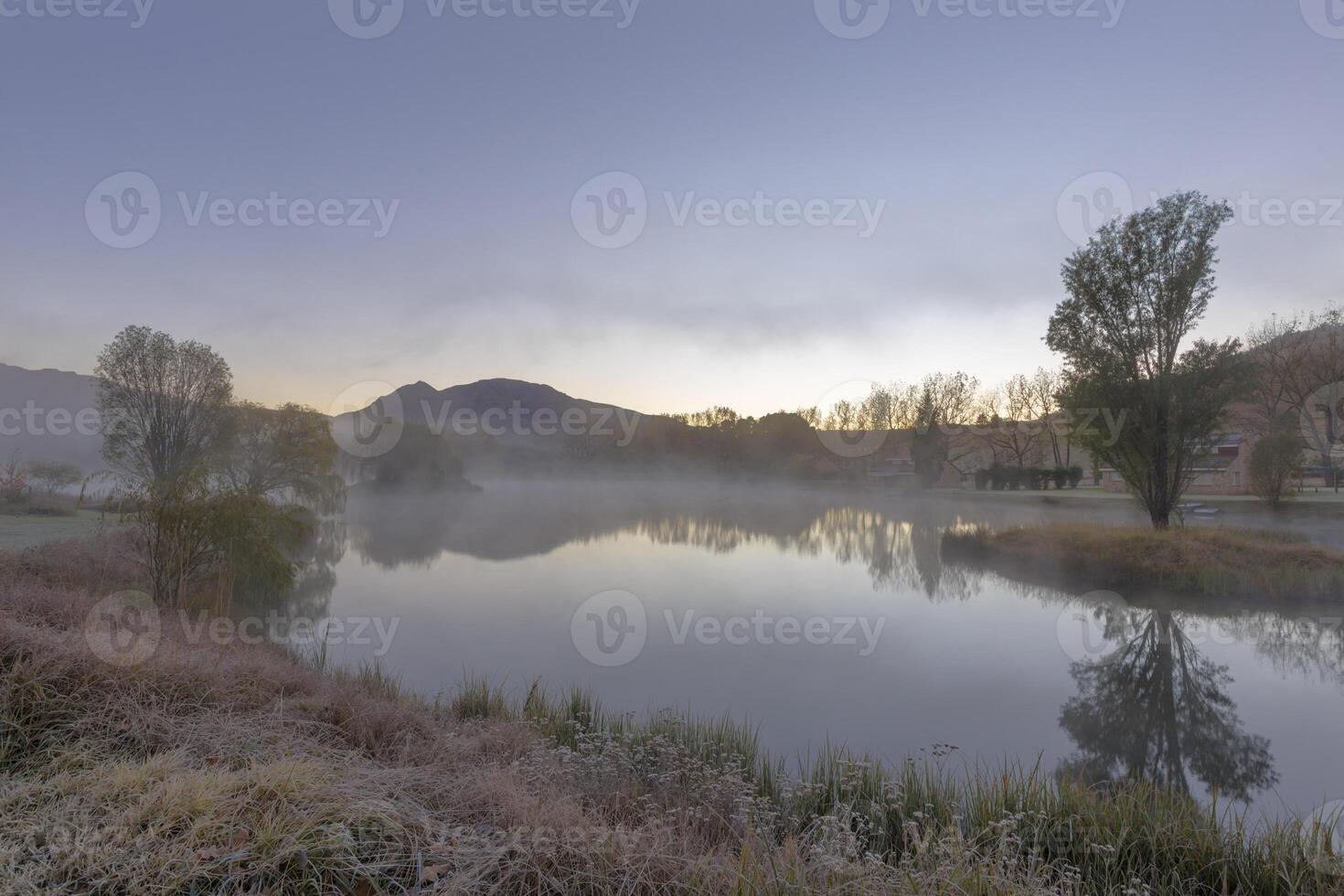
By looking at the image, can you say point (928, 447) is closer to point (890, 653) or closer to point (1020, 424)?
point (1020, 424)

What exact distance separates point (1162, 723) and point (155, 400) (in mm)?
28613

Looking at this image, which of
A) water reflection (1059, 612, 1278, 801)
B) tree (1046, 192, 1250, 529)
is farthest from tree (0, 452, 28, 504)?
tree (1046, 192, 1250, 529)

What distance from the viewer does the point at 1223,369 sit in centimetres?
1728

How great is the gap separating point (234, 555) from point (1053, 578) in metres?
18.3

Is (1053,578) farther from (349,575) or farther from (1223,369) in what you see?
(349,575)

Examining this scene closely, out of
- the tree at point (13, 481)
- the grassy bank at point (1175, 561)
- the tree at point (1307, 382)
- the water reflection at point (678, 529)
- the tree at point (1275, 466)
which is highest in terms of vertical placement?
the tree at point (1307, 382)

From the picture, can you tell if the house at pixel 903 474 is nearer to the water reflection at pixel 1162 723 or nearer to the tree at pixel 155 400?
the water reflection at pixel 1162 723

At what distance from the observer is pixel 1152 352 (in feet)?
60.5

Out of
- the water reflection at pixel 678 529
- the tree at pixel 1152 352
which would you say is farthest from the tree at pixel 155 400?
the tree at pixel 1152 352

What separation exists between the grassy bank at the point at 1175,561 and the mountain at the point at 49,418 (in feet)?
87.7

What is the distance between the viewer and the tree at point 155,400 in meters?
22.0

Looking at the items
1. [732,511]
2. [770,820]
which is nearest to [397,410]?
[732,511]

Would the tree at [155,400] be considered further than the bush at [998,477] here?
No

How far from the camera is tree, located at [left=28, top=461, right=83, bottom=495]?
22484 millimetres
